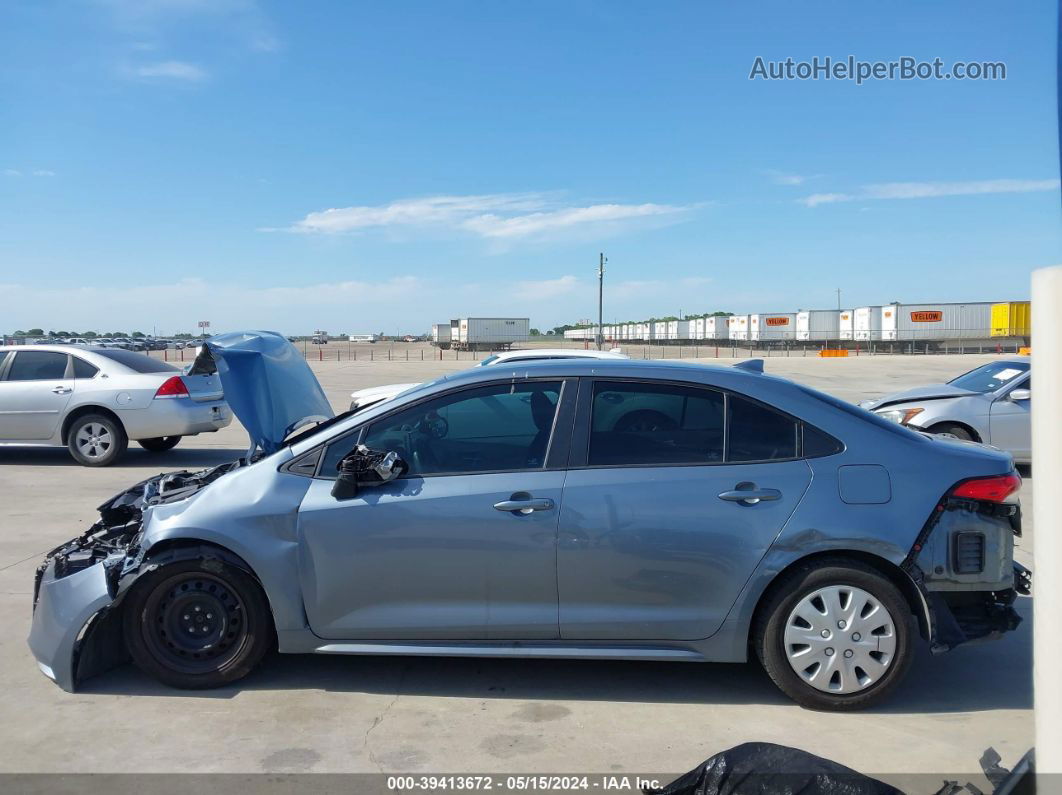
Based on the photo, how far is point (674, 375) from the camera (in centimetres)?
461

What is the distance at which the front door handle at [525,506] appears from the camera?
4289 mm

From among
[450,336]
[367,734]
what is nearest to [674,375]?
[367,734]

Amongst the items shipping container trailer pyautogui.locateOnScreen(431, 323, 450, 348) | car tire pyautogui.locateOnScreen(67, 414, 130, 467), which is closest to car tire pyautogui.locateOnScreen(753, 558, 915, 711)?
car tire pyautogui.locateOnScreen(67, 414, 130, 467)

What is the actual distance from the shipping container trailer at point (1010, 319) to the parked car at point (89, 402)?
208 feet

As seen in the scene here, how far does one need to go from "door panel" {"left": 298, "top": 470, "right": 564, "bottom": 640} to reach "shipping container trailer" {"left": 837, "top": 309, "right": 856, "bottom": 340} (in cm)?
7485

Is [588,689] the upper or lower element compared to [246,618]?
lower

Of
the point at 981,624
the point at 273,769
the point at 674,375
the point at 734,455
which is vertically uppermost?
the point at 674,375

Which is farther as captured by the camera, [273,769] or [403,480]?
[403,480]

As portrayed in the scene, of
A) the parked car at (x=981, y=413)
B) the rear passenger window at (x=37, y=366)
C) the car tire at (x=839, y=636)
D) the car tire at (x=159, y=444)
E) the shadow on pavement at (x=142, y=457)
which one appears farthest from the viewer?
the car tire at (x=159, y=444)

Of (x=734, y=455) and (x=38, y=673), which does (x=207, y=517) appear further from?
(x=734, y=455)

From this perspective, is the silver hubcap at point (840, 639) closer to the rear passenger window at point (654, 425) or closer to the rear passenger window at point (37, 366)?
the rear passenger window at point (654, 425)

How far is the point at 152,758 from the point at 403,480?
1.61 metres

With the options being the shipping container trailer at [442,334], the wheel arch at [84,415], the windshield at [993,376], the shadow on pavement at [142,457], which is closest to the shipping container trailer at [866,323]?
the shipping container trailer at [442,334]

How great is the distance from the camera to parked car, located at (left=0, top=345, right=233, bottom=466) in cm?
1141
